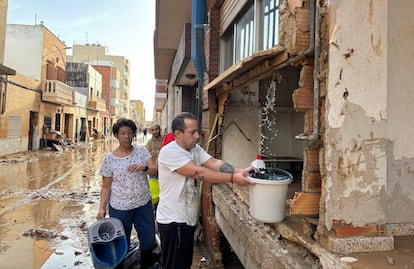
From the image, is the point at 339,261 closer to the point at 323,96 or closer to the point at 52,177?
the point at 323,96

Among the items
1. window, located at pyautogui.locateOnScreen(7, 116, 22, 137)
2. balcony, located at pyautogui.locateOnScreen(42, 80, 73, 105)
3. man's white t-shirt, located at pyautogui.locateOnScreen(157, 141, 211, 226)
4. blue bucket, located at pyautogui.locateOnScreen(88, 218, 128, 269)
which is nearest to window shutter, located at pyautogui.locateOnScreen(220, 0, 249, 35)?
man's white t-shirt, located at pyautogui.locateOnScreen(157, 141, 211, 226)

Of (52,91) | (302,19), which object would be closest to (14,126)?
(52,91)

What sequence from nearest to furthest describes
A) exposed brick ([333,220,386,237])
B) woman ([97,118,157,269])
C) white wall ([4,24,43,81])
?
exposed brick ([333,220,386,237]) < woman ([97,118,157,269]) < white wall ([4,24,43,81])

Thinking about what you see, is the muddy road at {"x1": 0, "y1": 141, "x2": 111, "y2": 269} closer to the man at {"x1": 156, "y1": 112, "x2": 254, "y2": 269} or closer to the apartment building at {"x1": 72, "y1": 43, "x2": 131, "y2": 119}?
the man at {"x1": 156, "y1": 112, "x2": 254, "y2": 269}

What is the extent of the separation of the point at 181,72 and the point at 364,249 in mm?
7537

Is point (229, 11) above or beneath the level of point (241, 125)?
above

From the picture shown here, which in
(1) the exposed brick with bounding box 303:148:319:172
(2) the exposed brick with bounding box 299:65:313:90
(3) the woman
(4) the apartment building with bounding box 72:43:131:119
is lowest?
(3) the woman

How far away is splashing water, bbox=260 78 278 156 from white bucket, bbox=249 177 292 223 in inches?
123

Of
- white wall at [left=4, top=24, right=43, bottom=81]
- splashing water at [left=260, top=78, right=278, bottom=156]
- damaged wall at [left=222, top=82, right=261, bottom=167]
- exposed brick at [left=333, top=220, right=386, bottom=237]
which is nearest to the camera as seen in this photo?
exposed brick at [left=333, top=220, right=386, bottom=237]

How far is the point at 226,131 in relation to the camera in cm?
534

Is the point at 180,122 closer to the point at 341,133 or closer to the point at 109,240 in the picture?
the point at 341,133

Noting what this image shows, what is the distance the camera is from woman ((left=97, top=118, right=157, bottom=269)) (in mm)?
3443

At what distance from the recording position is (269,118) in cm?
602

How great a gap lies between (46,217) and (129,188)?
436cm
